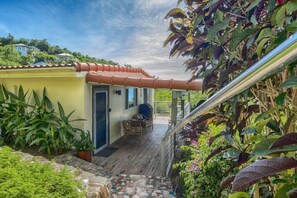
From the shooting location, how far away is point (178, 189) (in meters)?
5.24

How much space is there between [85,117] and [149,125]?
5.08 meters

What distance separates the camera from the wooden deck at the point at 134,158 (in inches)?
242

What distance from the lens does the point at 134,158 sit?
7086 millimetres

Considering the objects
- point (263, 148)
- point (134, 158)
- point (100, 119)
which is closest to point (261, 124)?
point (263, 148)

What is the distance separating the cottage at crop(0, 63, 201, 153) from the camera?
6523 mm

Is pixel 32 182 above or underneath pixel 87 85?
underneath

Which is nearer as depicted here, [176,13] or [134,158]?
[176,13]

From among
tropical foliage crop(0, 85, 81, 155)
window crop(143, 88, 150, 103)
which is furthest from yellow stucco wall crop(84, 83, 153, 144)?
window crop(143, 88, 150, 103)

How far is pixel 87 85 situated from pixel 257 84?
6.11 meters

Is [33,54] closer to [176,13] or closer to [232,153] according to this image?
[176,13]

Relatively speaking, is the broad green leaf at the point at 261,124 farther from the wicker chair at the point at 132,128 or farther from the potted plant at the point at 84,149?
the wicker chair at the point at 132,128

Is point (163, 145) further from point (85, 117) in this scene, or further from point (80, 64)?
point (80, 64)

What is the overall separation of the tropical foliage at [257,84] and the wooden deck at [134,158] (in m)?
4.63

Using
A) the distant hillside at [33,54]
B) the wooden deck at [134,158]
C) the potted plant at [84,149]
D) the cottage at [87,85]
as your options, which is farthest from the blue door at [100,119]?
the distant hillside at [33,54]
